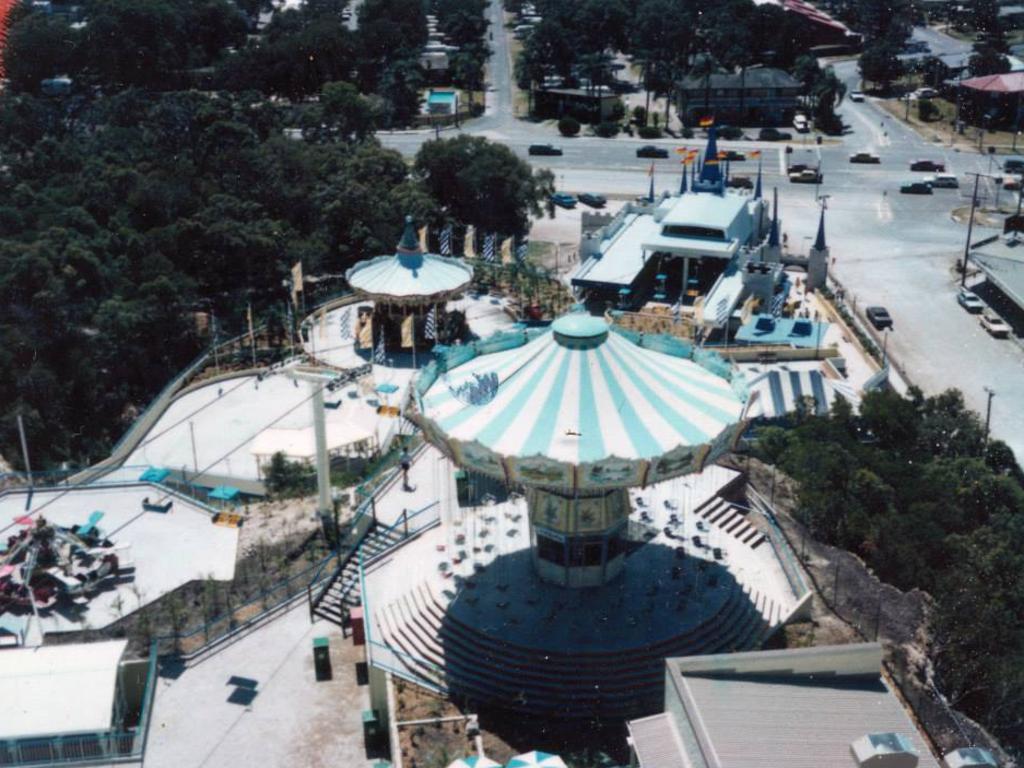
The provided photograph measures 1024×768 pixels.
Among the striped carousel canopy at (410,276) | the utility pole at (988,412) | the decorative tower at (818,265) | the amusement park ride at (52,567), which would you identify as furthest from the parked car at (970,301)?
the amusement park ride at (52,567)

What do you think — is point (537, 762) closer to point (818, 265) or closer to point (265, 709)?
point (265, 709)

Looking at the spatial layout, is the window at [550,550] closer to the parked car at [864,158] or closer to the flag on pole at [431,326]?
the flag on pole at [431,326]

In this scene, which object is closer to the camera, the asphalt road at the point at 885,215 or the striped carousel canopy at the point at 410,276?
the striped carousel canopy at the point at 410,276

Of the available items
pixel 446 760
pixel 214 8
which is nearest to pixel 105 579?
pixel 446 760

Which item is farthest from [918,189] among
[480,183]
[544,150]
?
[480,183]

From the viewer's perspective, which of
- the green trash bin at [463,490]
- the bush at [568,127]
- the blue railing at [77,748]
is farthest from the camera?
the bush at [568,127]

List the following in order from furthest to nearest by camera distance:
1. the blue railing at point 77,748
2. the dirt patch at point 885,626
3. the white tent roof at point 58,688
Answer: the dirt patch at point 885,626 → the white tent roof at point 58,688 → the blue railing at point 77,748
